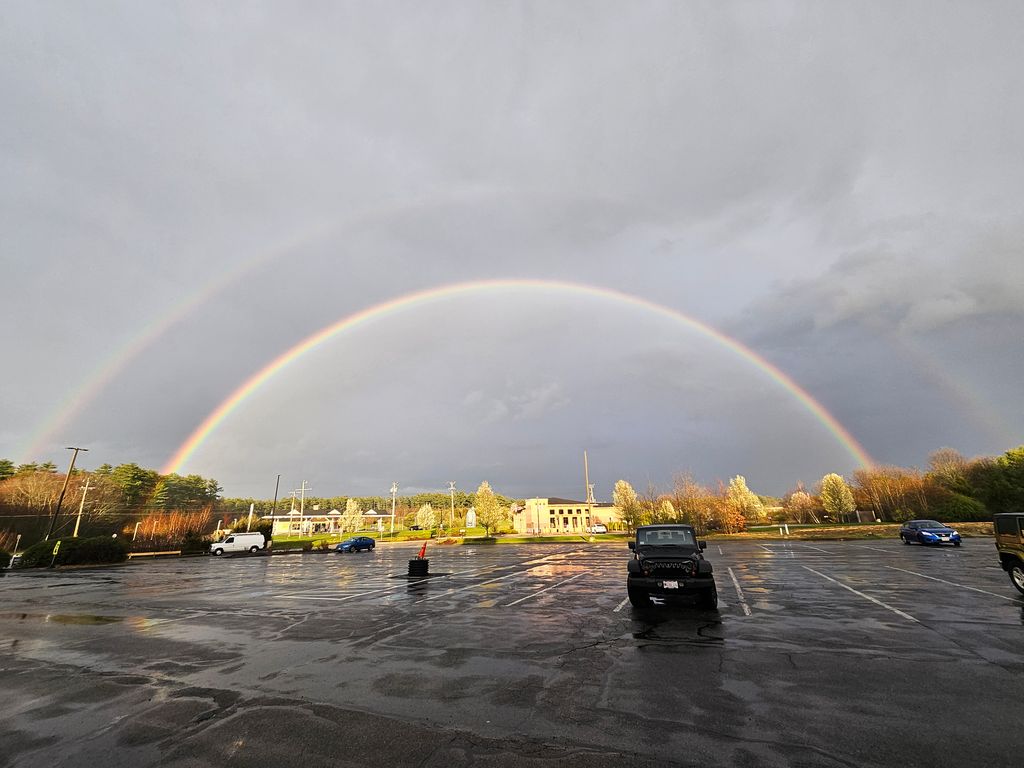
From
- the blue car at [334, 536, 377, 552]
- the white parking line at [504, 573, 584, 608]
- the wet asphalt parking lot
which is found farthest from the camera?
the blue car at [334, 536, 377, 552]

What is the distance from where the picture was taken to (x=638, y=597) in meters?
12.1

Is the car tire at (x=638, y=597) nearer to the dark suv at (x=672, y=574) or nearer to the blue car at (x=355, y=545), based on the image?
the dark suv at (x=672, y=574)

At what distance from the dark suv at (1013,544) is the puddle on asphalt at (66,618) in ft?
79.8

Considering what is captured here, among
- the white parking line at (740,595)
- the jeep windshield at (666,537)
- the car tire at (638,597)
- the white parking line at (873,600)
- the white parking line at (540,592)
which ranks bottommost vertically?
the white parking line at (540,592)

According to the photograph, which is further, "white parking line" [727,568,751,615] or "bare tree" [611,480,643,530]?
"bare tree" [611,480,643,530]

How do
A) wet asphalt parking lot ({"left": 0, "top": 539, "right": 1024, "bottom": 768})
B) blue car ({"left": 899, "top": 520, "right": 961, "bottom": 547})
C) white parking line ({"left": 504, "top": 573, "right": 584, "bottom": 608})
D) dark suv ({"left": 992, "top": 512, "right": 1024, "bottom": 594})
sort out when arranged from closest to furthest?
wet asphalt parking lot ({"left": 0, "top": 539, "right": 1024, "bottom": 768}) < dark suv ({"left": 992, "top": 512, "right": 1024, "bottom": 594}) < white parking line ({"left": 504, "top": 573, "right": 584, "bottom": 608}) < blue car ({"left": 899, "top": 520, "right": 961, "bottom": 547})

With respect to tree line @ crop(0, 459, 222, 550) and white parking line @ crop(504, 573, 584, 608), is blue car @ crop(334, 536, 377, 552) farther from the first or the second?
white parking line @ crop(504, 573, 584, 608)

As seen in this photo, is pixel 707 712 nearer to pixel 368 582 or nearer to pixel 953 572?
pixel 368 582

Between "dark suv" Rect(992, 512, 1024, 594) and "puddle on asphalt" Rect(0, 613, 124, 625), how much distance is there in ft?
79.8

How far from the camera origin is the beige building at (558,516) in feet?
346

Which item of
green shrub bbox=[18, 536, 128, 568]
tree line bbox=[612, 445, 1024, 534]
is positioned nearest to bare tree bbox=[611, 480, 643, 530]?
tree line bbox=[612, 445, 1024, 534]

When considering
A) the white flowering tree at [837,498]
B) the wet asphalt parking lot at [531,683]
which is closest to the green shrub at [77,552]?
the wet asphalt parking lot at [531,683]

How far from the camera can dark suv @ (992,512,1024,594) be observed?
40.1ft

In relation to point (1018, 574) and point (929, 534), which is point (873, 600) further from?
point (929, 534)
